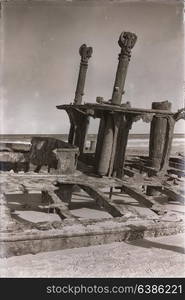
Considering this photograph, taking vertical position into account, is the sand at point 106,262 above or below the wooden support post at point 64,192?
below

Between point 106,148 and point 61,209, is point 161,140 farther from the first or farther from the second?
point 61,209

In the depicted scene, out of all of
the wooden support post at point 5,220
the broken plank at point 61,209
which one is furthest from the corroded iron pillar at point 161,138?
the wooden support post at point 5,220

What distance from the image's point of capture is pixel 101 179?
786 cm

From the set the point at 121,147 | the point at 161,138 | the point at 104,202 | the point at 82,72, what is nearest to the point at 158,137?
the point at 161,138

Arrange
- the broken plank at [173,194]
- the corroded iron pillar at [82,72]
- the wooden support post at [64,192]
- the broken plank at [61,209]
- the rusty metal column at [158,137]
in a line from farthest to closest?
the corroded iron pillar at [82,72] → the rusty metal column at [158,137] → the wooden support post at [64,192] → the broken plank at [173,194] → the broken plank at [61,209]

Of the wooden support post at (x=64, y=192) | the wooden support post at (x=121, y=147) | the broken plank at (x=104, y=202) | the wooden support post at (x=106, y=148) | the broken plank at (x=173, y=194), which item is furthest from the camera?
the wooden support post at (x=121, y=147)

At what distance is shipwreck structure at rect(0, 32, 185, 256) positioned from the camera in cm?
463

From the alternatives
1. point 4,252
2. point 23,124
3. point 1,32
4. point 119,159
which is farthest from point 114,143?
point 23,124

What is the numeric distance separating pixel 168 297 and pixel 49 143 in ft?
23.3

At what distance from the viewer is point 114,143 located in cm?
816

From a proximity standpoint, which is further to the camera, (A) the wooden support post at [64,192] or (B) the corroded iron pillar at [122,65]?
(B) the corroded iron pillar at [122,65]

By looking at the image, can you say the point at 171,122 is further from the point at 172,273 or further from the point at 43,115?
the point at 43,115

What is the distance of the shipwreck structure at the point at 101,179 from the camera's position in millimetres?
4633

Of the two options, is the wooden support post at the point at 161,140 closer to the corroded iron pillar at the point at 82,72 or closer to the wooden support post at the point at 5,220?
the corroded iron pillar at the point at 82,72
